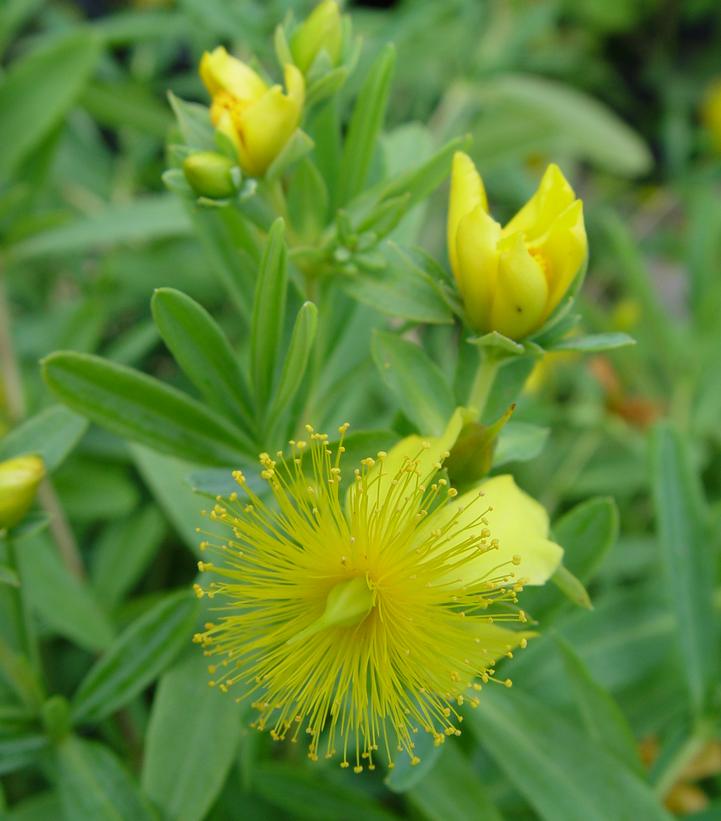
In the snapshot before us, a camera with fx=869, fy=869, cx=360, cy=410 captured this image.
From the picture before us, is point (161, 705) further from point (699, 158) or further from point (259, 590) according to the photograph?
point (699, 158)

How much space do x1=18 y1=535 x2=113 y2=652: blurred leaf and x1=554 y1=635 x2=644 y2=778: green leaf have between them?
1.45ft

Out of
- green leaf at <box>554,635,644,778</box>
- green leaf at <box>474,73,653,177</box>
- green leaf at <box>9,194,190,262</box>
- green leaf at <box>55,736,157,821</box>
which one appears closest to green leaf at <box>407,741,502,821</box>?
green leaf at <box>554,635,644,778</box>

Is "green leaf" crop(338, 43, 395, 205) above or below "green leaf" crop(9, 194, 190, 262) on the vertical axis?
above

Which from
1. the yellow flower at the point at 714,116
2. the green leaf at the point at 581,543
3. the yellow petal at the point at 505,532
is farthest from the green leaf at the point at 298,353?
the yellow flower at the point at 714,116

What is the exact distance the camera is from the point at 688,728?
0.82 m

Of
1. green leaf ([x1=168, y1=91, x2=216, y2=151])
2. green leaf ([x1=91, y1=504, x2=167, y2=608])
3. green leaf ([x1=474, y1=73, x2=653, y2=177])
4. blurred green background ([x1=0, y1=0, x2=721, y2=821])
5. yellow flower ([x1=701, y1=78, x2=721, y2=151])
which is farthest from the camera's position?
yellow flower ([x1=701, y1=78, x2=721, y2=151])

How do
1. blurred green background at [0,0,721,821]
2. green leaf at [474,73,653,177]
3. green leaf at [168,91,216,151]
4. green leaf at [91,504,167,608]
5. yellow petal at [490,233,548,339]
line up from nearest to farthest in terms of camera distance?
1. yellow petal at [490,233,548,339]
2. green leaf at [168,91,216,151]
3. blurred green background at [0,0,721,821]
4. green leaf at [91,504,167,608]
5. green leaf at [474,73,653,177]

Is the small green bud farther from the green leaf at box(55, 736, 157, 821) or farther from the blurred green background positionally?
the green leaf at box(55, 736, 157, 821)

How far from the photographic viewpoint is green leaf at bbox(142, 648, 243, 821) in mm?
663

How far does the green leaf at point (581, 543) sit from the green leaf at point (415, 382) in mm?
137

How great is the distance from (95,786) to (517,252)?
1.70ft

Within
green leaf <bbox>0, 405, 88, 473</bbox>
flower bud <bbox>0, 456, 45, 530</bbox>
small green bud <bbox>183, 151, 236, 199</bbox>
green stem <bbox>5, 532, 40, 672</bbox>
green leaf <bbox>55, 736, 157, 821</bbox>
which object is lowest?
green leaf <bbox>55, 736, 157, 821</bbox>

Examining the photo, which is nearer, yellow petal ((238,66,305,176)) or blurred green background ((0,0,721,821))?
yellow petal ((238,66,305,176))

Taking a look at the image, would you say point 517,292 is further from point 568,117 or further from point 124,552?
point 568,117
